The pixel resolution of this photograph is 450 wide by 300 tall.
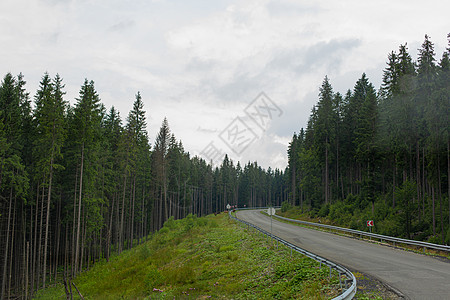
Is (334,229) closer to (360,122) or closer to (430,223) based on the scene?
(430,223)

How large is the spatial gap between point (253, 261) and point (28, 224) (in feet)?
82.4

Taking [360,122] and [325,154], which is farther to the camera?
[325,154]

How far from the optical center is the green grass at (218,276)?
36.5 ft

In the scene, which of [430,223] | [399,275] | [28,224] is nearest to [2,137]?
[28,224]

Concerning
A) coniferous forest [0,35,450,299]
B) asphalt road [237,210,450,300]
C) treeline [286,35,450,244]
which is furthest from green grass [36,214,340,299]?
treeline [286,35,450,244]

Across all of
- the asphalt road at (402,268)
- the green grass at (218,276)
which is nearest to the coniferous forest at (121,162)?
the green grass at (218,276)

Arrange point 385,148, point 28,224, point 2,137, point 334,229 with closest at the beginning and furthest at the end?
point 2,137 → point 28,224 → point 334,229 → point 385,148

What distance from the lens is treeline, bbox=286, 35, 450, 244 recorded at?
25250mm

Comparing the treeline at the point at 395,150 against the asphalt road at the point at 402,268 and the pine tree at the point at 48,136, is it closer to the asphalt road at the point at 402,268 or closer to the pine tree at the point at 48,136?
the asphalt road at the point at 402,268

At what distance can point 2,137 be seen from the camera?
822 inches

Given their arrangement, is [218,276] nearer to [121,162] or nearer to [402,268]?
[402,268]

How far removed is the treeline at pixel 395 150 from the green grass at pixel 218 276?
1594 centimetres

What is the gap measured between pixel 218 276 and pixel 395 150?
28.2m

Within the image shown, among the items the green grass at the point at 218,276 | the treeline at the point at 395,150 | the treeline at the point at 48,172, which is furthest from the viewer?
the treeline at the point at 395,150
